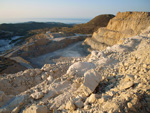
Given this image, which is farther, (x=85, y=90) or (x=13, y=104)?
(x=13, y=104)

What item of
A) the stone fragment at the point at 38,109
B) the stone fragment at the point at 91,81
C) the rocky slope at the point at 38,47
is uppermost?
the stone fragment at the point at 91,81

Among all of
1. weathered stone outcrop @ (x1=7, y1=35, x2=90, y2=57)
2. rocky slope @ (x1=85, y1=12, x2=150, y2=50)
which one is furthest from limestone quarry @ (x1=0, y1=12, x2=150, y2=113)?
weathered stone outcrop @ (x1=7, y1=35, x2=90, y2=57)

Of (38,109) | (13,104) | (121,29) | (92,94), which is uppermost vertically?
(121,29)

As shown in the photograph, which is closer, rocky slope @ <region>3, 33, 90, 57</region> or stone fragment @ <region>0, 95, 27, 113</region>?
stone fragment @ <region>0, 95, 27, 113</region>

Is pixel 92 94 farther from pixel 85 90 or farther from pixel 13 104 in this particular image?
pixel 13 104

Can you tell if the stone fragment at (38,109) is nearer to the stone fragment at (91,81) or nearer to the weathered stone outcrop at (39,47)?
the stone fragment at (91,81)

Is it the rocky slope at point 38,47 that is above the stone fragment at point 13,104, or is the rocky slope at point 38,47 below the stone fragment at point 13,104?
below

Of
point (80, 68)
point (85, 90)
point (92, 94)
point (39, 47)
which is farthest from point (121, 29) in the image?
point (92, 94)

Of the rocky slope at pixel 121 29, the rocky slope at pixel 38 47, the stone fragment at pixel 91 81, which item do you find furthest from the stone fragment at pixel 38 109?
the rocky slope at pixel 38 47

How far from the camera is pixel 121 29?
1856 centimetres

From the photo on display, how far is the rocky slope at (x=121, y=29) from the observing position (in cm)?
1609

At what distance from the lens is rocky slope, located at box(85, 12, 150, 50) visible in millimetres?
16094

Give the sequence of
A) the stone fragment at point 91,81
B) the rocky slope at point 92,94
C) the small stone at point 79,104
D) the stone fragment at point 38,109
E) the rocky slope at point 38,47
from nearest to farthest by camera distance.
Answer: the rocky slope at point 92,94
the small stone at point 79,104
the stone fragment at point 38,109
the stone fragment at point 91,81
the rocky slope at point 38,47

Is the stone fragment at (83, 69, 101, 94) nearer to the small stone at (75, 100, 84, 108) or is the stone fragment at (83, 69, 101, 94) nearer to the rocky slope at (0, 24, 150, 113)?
the rocky slope at (0, 24, 150, 113)
